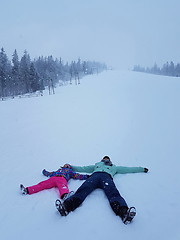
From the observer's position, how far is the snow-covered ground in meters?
2.34

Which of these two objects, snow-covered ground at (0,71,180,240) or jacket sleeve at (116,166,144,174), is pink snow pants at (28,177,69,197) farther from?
jacket sleeve at (116,166,144,174)

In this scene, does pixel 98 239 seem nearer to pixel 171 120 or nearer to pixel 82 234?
pixel 82 234

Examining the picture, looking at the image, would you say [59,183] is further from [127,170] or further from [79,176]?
[127,170]

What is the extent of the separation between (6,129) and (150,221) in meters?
9.52

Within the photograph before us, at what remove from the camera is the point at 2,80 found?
38125 mm

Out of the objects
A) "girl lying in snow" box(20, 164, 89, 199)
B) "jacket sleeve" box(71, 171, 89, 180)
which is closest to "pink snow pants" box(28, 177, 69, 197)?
"girl lying in snow" box(20, 164, 89, 199)

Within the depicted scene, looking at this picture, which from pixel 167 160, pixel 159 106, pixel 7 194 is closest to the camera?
pixel 7 194

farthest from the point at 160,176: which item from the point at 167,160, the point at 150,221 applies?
the point at 150,221

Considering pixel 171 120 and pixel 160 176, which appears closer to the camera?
pixel 160 176

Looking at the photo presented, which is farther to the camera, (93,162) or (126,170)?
(93,162)

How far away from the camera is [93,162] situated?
5.41 metres

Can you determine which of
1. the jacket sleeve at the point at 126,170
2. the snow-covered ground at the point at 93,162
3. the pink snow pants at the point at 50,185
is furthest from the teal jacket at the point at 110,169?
the pink snow pants at the point at 50,185

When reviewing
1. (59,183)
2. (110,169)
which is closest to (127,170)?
(110,169)

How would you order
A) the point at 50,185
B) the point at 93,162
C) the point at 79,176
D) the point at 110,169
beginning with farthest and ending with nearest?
1. the point at 93,162
2. the point at 79,176
3. the point at 110,169
4. the point at 50,185
